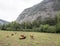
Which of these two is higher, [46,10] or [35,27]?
[46,10]

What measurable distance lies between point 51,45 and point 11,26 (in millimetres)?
20176

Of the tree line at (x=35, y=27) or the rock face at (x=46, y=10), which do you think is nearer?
the tree line at (x=35, y=27)

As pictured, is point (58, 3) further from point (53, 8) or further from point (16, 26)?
point (16, 26)

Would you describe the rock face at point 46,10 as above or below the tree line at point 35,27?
above

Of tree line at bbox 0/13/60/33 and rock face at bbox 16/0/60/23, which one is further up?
rock face at bbox 16/0/60/23

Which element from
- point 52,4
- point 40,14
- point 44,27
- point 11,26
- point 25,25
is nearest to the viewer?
point 44,27

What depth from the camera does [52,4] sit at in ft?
176

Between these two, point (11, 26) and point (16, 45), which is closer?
point (16, 45)

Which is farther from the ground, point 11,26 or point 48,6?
point 48,6

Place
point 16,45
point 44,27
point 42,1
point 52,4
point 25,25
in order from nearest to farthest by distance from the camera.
A: point 16,45, point 44,27, point 25,25, point 52,4, point 42,1

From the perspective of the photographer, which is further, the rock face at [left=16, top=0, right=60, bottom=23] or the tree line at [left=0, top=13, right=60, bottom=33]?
the rock face at [left=16, top=0, right=60, bottom=23]

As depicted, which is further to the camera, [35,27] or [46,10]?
[46,10]

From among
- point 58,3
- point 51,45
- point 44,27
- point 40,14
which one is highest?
point 58,3

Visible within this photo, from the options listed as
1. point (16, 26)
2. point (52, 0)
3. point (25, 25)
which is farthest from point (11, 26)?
point (52, 0)
